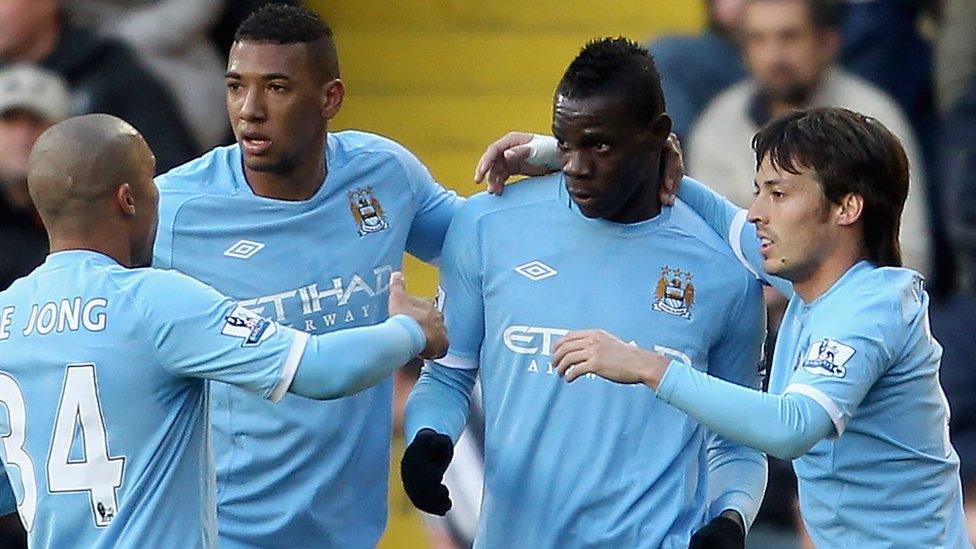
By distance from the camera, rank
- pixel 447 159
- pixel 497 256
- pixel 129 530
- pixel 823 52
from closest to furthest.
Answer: pixel 129 530
pixel 497 256
pixel 823 52
pixel 447 159

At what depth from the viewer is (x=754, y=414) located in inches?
157

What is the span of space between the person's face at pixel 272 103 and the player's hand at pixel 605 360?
3.15 feet

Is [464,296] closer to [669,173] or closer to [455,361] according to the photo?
[455,361]

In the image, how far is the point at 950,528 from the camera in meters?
4.27


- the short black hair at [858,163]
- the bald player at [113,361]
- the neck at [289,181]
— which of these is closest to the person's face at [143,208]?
the bald player at [113,361]

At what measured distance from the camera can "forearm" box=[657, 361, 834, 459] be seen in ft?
13.1

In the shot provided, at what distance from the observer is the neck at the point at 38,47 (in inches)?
296

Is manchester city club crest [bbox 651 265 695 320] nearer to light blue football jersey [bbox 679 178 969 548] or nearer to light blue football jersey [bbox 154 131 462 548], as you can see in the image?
light blue football jersey [bbox 679 178 969 548]

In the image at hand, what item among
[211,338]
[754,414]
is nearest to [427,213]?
[211,338]

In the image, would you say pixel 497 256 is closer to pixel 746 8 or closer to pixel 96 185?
pixel 96 185

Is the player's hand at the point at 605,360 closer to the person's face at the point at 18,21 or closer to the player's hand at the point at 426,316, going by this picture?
the player's hand at the point at 426,316

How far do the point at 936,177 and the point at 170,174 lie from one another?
3886mm

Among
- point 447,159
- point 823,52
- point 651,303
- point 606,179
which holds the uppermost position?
point 606,179

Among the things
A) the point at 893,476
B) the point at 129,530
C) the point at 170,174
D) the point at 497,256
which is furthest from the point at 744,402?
the point at 170,174
